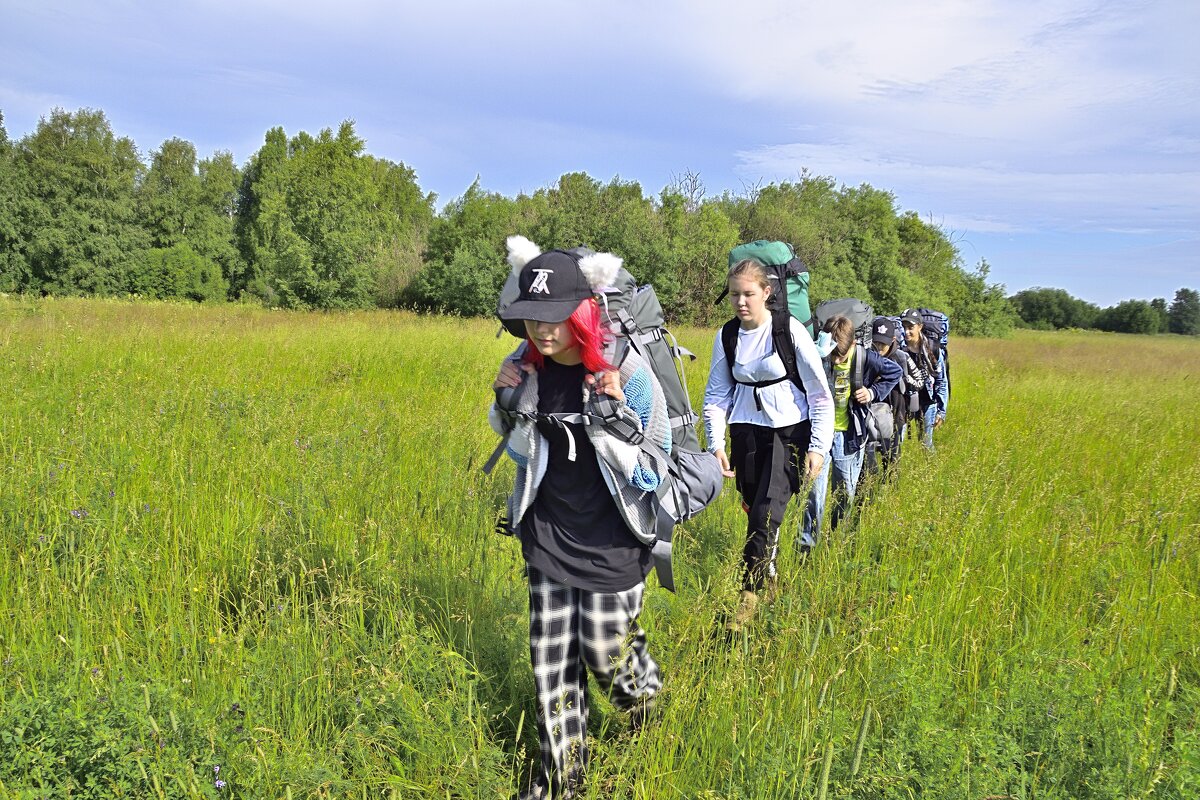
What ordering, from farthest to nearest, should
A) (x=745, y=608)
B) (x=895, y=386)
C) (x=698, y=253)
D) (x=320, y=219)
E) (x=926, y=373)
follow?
1. (x=698, y=253)
2. (x=320, y=219)
3. (x=926, y=373)
4. (x=895, y=386)
5. (x=745, y=608)

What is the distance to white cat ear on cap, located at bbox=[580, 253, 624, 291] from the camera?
201 centimetres

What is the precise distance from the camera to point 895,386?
5.56 meters

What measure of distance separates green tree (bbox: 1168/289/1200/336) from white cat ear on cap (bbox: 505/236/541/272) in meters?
76.7

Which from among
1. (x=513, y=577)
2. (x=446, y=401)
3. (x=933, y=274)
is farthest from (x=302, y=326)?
(x=933, y=274)

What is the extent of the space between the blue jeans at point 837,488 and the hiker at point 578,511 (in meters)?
1.96

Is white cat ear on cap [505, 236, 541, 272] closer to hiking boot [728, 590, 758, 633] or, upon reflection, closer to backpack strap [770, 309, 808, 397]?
hiking boot [728, 590, 758, 633]

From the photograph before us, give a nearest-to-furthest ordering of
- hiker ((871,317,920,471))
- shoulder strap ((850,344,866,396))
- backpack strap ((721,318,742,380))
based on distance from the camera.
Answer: backpack strap ((721,318,742,380)) < shoulder strap ((850,344,866,396)) < hiker ((871,317,920,471))

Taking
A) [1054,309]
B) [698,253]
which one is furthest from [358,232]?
[1054,309]

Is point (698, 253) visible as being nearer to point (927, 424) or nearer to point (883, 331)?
point (927, 424)

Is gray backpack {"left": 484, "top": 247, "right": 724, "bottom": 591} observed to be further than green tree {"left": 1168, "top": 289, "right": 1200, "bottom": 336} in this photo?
No

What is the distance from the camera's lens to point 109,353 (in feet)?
24.1

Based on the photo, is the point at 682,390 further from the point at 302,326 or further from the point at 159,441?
the point at 302,326

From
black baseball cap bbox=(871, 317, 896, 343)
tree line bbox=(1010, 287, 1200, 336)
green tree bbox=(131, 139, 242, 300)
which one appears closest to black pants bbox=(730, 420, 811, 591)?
black baseball cap bbox=(871, 317, 896, 343)

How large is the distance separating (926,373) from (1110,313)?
3073 inches
